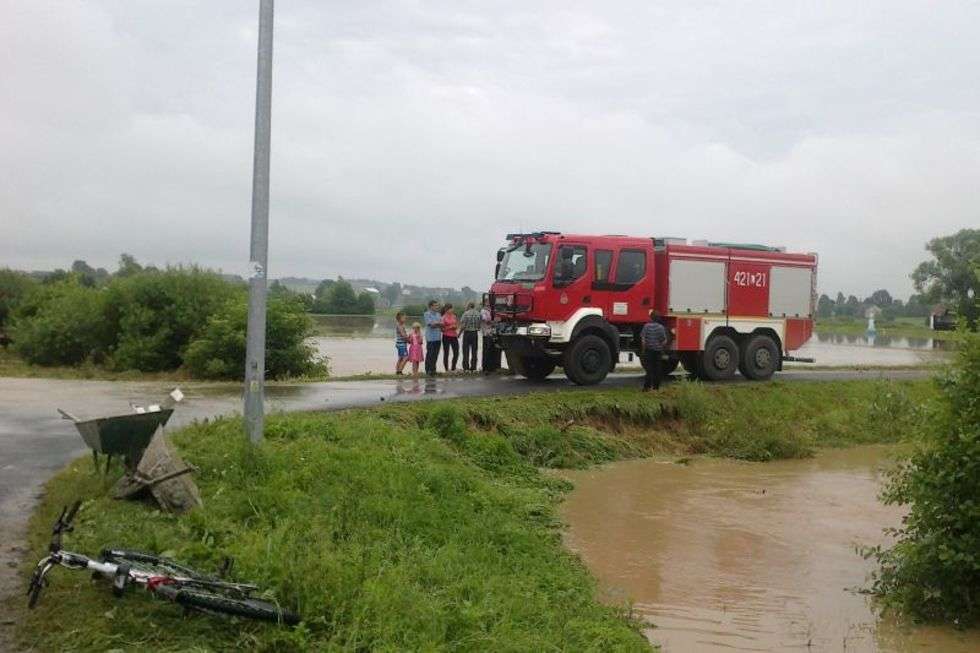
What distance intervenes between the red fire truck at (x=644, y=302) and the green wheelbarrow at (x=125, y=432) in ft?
33.1

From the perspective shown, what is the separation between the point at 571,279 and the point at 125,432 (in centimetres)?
1107

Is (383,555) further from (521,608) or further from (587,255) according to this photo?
(587,255)

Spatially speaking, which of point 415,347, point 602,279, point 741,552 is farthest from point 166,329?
point 741,552

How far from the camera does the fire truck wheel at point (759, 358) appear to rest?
2083cm

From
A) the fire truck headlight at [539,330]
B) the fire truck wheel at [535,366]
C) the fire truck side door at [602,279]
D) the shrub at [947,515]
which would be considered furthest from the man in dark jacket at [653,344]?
the shrub at [947,515]

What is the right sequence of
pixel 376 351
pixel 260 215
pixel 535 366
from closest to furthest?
pixel 260 215 < pixel 535 366 < pixel 376 351

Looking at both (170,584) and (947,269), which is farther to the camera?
(947,269)

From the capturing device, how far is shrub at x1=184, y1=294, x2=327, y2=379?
23.1 m

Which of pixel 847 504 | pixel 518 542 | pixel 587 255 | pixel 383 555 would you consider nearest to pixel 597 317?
pixel 587 255

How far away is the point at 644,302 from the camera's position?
61.9ft

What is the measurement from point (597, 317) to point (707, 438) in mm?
3029

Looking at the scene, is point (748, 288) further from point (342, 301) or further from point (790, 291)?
point (342, 301)

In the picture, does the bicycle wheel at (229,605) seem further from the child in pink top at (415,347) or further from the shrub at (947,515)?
the child in pink top at (415,347)

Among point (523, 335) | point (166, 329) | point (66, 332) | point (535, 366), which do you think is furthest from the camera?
point (66, 332)
